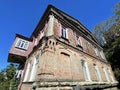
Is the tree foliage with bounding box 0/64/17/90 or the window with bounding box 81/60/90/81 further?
the tree foliage with bounding box 0/64/17/90

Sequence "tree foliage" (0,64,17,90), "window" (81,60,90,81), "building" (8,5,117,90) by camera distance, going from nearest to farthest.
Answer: "building" (8,5,117,90) < "window" (81,60,90,81) < "tree foliage" (0,64,17,90)

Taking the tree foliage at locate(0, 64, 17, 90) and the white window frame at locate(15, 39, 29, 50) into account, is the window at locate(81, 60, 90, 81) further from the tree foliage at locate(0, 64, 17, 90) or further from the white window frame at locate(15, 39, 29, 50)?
the tree foliage at locate(0, 64, 17, 90)

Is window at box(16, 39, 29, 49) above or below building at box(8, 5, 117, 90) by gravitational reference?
above

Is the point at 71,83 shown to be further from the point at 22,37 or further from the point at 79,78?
the point at 22,37

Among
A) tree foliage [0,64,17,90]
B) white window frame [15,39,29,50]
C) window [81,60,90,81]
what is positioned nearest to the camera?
window [81,60,90,81]

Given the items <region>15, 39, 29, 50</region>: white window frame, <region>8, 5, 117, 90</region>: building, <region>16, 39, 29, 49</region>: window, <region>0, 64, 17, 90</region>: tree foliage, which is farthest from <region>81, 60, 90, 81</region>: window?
<region>0, 64, 17, 90</region>: tree foliage

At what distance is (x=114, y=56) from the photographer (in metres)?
18.8

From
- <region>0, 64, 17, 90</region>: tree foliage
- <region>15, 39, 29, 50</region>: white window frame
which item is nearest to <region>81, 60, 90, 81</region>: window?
<region>15, 39, 29, 50</region>: white window frame

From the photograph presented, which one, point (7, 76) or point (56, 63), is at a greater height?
point (7, 76)

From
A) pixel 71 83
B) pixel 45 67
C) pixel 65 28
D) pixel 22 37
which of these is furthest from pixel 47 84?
pixel 22 37

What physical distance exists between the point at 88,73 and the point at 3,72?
61.3 feet

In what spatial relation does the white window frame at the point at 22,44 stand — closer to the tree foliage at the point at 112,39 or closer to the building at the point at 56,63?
the building at the point at 56,63

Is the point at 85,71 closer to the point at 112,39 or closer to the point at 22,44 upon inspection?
the point at 22,44

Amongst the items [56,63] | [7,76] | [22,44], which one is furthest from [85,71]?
[7,76]
